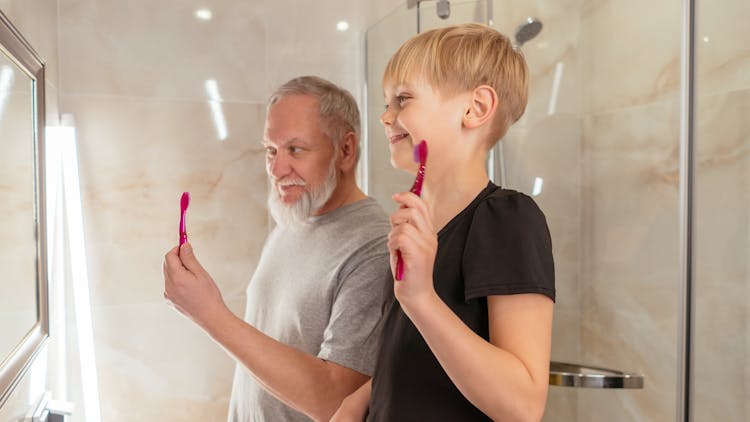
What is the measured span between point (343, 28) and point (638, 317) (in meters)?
1.20

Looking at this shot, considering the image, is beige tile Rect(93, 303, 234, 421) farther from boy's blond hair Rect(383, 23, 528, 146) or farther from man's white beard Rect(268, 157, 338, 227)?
boy's blond hair Rect(383, 23, 528, 146)

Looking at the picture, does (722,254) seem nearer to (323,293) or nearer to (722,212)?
(722,212)

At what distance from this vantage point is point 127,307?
6.05ft

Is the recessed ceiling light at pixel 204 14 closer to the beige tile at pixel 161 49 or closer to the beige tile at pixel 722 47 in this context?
the beige tile at pixel 161 49

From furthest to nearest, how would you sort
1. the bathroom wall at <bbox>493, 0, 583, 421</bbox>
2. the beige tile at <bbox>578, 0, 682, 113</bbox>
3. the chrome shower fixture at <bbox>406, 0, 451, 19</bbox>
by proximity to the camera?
the chrome shower fixture at <bbox>406, 0, 451, 19</bbox> < the bathroom wall at <bbox>493, 0, 583, 421</bbox> < the beige tile at <bbox>578, 0, 682, 113</bbox>

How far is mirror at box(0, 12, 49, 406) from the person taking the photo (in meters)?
1.00

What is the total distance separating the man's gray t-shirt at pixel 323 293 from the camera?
108 centimetres

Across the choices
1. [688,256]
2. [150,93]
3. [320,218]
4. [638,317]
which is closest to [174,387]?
[150,93]

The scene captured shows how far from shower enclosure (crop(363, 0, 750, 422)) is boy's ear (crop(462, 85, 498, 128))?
407mm

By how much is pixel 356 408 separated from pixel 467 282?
28cm

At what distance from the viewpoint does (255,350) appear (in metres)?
1.02

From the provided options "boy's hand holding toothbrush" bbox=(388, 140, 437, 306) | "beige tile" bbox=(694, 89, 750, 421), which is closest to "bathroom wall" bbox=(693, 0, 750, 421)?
"beige tile" bbox=(694, 89, 750, 421)

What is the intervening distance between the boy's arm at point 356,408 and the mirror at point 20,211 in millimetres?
449

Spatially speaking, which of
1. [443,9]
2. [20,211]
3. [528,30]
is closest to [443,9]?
[443,9]
